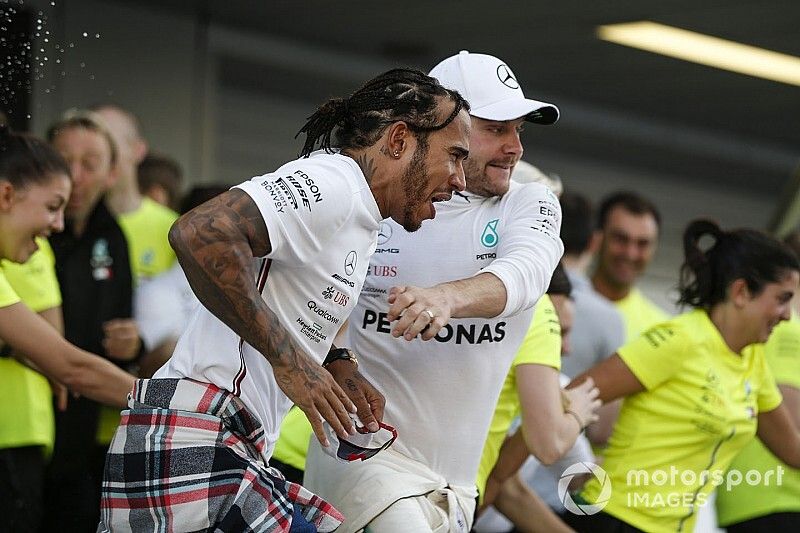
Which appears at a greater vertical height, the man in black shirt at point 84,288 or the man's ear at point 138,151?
the man's ear at point 138,151

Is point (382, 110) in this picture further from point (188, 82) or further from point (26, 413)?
point (188, 82)

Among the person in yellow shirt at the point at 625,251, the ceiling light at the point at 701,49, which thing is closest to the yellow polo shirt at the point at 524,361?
the person in yellow shirt at the point at 625,251

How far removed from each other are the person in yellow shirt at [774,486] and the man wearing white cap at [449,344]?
7.01 ft

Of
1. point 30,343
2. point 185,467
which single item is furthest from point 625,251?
point 185,467

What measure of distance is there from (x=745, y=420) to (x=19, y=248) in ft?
8.45

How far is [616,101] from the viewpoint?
40.2ft

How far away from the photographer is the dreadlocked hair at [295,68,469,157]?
3.10 meters

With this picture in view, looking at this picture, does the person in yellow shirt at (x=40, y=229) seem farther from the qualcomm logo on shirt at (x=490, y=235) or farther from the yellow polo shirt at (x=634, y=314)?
the yellow polo shirt at (x=634, y=314)

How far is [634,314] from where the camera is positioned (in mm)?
7055

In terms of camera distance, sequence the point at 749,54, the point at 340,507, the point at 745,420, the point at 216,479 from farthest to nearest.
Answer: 1. the point at 749,54
2. the point at 745,420
3. the point at 340,507
4. the point at 216,479

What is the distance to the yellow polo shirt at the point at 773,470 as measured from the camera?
545 centimetres

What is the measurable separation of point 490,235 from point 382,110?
697mm

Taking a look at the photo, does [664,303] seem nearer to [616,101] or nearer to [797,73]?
[616,101]

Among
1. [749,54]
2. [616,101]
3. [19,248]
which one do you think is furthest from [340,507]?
[616,101]
